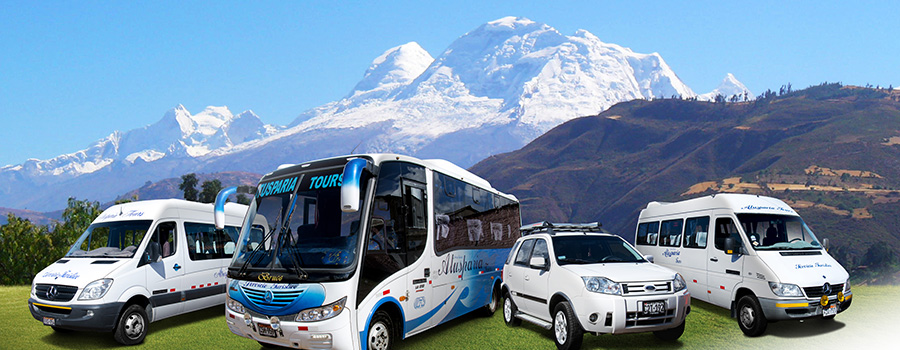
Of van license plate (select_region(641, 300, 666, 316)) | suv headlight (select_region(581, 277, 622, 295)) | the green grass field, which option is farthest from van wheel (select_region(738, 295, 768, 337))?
suv headlight (select_region(581, 277, 622, 295))

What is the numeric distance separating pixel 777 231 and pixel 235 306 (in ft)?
30.6

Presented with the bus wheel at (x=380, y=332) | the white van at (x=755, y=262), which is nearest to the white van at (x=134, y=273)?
the bus wheel at (x=380, y=332)

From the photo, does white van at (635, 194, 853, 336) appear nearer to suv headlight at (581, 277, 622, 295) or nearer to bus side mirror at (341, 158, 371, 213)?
suv headlight at (581, 277, 622, 295)

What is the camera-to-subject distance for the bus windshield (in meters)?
7.41

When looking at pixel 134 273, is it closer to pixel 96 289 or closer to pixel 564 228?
pixel 96 289

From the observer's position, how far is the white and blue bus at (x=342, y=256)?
724cm

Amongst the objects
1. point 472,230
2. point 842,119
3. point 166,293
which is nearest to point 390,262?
point 472,230

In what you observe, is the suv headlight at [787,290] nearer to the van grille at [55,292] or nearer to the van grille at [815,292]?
the van grille at [815,292]

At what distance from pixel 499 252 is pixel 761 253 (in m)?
5.39

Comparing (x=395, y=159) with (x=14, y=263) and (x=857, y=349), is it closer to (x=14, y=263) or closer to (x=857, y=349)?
(x=857, y=349)

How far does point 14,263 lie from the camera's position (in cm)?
2998

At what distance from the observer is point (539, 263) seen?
8.98 m

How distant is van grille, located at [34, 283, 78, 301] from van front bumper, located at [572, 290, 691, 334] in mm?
7996

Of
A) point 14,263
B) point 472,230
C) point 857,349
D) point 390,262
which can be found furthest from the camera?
point 14,263
